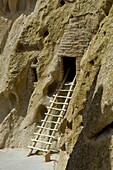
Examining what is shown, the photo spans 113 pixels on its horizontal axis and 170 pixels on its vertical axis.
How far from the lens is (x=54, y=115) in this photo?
1236 cm

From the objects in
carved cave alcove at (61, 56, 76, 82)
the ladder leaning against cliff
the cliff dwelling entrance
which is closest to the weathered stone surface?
carved cave alcove at (61, 56, 76, 82)

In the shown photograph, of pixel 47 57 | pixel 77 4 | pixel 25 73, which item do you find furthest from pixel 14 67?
pixel 77 4

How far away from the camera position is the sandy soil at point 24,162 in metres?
10.9

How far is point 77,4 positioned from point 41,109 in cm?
418

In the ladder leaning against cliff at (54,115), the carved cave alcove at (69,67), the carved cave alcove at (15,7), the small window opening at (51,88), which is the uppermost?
the carved cave alcove at (15,7)

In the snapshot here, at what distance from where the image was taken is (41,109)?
541 inches

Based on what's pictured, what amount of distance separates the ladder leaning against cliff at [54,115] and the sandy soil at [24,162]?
361mm

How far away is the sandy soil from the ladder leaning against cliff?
0.36 metres

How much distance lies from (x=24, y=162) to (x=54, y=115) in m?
1.92

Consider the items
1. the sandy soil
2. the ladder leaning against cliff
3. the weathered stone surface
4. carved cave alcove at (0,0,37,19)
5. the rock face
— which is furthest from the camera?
carved cave alcove at (0,0,37,19)

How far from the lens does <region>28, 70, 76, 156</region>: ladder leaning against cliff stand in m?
12.1

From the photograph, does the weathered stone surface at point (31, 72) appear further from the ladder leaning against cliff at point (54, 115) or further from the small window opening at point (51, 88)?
the ladder leaning against cliff at point (54, 115)

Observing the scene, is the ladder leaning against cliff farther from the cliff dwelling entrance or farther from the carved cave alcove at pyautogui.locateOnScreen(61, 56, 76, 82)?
the cliff dwelling entrance

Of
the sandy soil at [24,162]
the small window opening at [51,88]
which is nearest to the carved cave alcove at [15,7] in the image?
the small window opening at [51,88]
